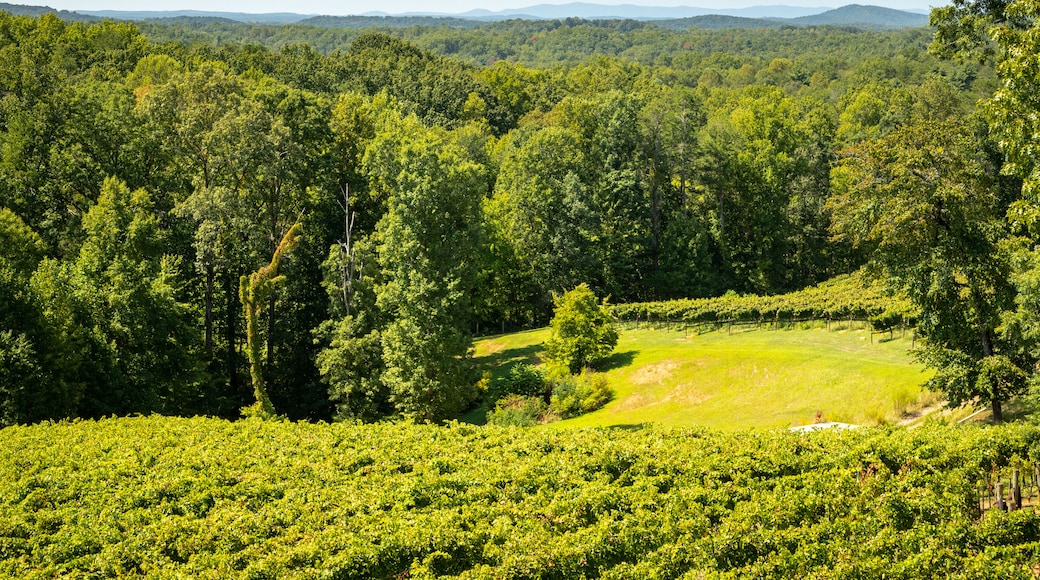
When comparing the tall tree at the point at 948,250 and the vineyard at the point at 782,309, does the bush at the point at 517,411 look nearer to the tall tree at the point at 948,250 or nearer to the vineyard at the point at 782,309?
the vineyard at the point at 782,309

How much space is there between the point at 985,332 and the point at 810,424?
22.8 feet

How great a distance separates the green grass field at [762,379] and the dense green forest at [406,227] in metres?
5.15

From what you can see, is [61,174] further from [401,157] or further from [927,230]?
[927,230]

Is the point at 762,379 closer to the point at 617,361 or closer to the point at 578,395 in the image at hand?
the point at 578,395

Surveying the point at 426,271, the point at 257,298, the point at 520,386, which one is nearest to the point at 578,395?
the point at 520,386

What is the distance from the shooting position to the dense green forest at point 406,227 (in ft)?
75.1

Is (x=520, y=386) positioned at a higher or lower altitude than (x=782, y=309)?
lower

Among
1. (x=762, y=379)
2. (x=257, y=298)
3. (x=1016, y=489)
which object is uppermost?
(x=1016, y=489)

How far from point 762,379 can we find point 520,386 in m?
13.1

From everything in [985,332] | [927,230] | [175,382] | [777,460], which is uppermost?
[927,230]

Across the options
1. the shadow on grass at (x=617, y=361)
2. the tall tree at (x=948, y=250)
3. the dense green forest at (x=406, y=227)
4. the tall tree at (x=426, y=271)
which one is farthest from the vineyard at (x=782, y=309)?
the tall tree at (x=948, y=250)

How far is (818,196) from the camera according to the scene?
66625 millimetres

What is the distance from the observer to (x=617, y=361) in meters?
42.5

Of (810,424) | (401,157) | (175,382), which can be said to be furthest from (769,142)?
(175,382)
